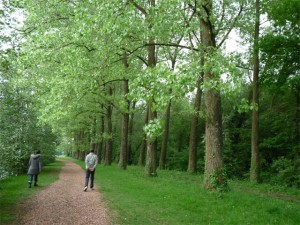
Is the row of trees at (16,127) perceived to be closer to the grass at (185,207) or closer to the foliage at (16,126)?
the foliage at (16,126)

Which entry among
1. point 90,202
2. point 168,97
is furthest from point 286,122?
point 168,97

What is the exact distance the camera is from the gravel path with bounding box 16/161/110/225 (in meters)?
8.65

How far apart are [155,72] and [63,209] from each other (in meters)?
5.77

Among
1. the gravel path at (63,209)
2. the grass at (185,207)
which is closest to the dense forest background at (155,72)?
the grass at (185,207)

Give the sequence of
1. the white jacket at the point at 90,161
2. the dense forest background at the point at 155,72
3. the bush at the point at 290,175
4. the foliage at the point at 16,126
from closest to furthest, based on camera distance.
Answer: the dense forest background at the point at 155,72 < the white jacket at the point at 90,161 < the foliage at the point at 16,126 < the bush at the point at 290,175

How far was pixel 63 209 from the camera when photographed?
10.2m

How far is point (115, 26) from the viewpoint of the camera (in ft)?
34.6

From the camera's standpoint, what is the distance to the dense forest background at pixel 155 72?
Result: 839 centimetres

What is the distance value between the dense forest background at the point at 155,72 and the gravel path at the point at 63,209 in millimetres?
3194

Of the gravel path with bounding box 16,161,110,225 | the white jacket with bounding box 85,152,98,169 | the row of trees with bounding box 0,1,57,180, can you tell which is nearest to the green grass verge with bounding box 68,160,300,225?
the gravel path with bounding box 16,161,110,225

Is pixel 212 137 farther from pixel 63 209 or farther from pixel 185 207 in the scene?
pixel 63 209

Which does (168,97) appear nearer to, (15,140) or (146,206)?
(146,206)

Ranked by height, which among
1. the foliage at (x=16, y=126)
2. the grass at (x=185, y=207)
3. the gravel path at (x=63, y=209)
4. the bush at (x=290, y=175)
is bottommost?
the gravel path at (x=63, y=209)

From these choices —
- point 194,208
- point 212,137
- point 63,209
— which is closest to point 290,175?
point 212,137
